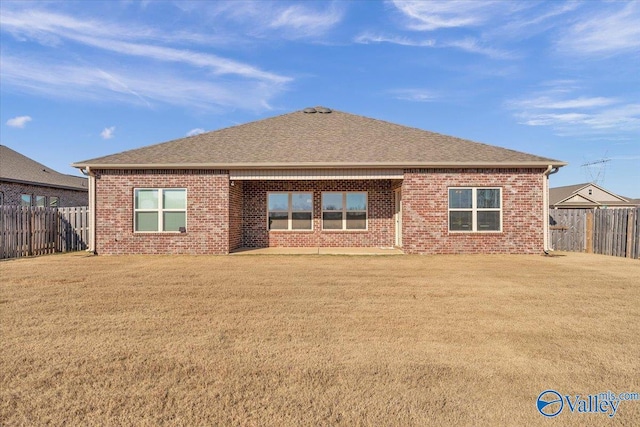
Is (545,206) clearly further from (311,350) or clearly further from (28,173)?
(28,173)

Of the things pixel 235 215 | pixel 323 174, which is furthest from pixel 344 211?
pixel 235 215

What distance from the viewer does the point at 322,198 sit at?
50.0 ft

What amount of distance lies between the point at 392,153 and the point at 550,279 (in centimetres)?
686

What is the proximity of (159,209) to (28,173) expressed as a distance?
13035 millimetres

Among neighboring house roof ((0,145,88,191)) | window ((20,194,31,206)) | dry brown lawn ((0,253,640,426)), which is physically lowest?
dry brown lawn ((0,253,640,426))

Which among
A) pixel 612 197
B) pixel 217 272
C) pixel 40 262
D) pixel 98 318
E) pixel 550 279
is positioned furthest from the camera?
pixel 612 197

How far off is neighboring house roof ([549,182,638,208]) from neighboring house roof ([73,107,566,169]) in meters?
27.4

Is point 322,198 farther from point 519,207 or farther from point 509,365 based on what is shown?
point 509,365

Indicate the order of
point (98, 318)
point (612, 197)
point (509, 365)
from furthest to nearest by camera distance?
point (612, 197) < point (98, 318) < point (509, 365)

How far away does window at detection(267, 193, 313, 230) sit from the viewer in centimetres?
1527

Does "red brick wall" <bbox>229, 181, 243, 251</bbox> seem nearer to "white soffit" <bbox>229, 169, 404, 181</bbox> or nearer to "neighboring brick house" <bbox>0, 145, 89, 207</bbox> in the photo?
"white soffit" <bbox>229, 169, 404, 181</bbox>

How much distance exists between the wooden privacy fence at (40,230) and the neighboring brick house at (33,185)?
574 cm

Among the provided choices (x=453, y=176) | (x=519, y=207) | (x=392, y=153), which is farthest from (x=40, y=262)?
(x=519, y=207)

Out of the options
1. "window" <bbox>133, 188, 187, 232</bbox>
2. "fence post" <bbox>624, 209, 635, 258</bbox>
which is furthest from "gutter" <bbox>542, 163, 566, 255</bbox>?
"window" <bbox>133, 188, 187, 232</bbox>
